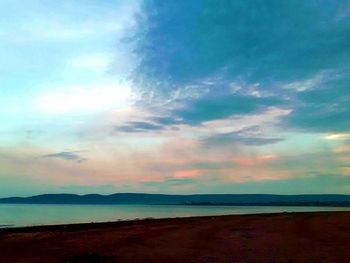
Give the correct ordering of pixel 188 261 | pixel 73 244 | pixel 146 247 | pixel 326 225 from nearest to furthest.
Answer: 1. pixel 188 261
2. pixel 146 247
3. pixel 73 244
4. pixel 326 225

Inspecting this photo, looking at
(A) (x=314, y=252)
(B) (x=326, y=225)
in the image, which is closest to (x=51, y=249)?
(A) (x=314, y=252)

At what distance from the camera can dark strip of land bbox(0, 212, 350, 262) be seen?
20719 millimetres

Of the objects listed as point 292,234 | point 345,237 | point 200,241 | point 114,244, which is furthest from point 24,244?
point 345,237

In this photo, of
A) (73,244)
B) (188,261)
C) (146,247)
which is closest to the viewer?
(188,261)

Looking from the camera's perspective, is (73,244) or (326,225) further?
(326,225)

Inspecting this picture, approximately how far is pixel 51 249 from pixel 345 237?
1562 cm

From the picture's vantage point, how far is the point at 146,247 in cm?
2384

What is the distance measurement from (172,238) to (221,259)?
7083mm

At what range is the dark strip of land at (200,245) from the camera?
20.7 m

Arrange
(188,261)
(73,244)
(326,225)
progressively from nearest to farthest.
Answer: (188,261)
(73,244)
(326,225)

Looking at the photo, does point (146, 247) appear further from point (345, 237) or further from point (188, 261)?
point (345, 237)

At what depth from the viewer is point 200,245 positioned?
23.9 m

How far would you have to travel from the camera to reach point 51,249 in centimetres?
2409

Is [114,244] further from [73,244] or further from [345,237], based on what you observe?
[345,237]
